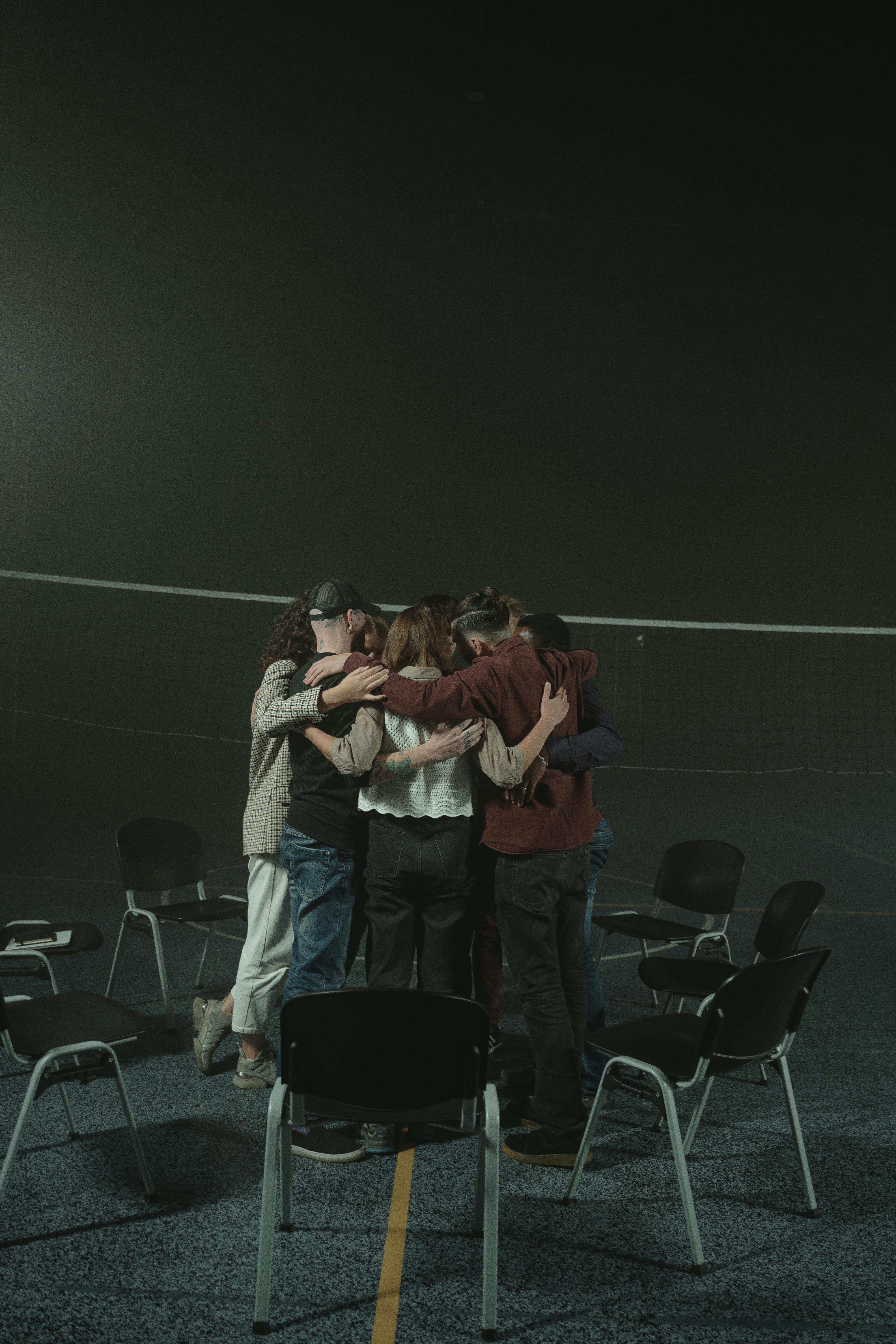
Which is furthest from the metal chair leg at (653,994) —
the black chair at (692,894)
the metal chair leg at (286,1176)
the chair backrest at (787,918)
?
the metal chair leg at (286,1176)

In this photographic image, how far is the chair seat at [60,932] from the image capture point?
3314 millimetres

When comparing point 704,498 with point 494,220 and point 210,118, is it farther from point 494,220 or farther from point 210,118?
point 210,118

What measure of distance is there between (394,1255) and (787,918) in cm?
173

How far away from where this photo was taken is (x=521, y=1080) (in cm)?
319

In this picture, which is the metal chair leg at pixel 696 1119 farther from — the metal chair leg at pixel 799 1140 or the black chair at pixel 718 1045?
the metal chair leg at pixel 799 1140

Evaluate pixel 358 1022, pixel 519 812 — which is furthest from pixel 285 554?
pixel 358 1022

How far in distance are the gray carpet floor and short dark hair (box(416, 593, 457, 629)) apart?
177cm

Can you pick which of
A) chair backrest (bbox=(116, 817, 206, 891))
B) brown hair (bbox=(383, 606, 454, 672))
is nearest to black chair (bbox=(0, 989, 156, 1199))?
chair backrest (bbox=(116, 817, 206, 891))

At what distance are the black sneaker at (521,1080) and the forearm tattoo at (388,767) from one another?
132cm

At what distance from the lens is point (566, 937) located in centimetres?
281

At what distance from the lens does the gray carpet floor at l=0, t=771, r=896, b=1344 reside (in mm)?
2043

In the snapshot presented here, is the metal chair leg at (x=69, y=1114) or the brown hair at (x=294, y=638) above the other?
the brown hair at (x=294, y=638)

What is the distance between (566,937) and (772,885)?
481cm

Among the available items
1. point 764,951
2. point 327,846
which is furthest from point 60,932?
point 764,951
